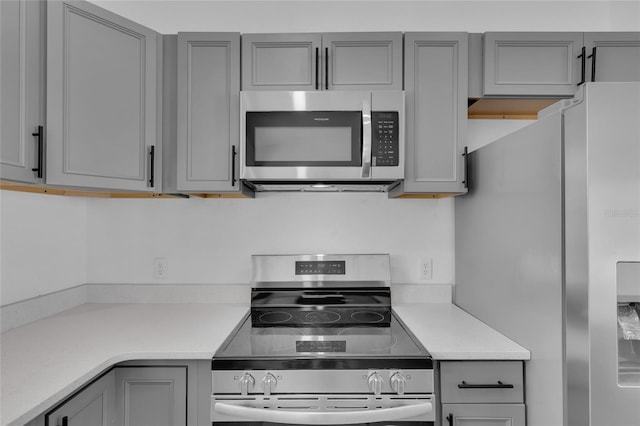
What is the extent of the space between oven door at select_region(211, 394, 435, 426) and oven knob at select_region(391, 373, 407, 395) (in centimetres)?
2

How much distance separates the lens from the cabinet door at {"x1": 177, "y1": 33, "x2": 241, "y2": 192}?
173cm

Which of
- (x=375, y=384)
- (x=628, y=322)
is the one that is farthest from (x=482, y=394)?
(x=628, y=322)

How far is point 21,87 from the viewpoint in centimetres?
128

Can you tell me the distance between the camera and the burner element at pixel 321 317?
1.80m

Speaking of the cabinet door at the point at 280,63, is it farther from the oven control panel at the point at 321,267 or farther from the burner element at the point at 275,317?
the burner element at the point at 275,317

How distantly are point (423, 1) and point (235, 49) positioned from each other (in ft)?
3.64

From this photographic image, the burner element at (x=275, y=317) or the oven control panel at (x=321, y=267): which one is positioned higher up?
the oven control panel at (x=321, y=267)

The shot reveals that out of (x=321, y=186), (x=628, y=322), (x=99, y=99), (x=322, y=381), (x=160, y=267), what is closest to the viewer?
(x=628, y=322)

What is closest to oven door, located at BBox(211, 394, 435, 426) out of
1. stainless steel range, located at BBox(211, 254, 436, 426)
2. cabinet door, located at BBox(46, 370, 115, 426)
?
stainless steel range, located at BBox(211, 254, 436, 426)

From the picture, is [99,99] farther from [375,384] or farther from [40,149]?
[375,384]

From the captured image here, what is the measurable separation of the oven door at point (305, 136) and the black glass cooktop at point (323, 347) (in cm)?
65

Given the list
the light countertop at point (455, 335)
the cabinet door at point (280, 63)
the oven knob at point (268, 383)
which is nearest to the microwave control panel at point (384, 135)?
the cabinet door at point (280, 63)

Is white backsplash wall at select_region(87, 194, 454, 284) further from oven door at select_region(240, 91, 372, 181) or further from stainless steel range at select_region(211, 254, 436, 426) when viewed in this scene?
stainless steel range at select_region(211, 254, 436, 426)

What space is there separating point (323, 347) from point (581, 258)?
88 centimetres
